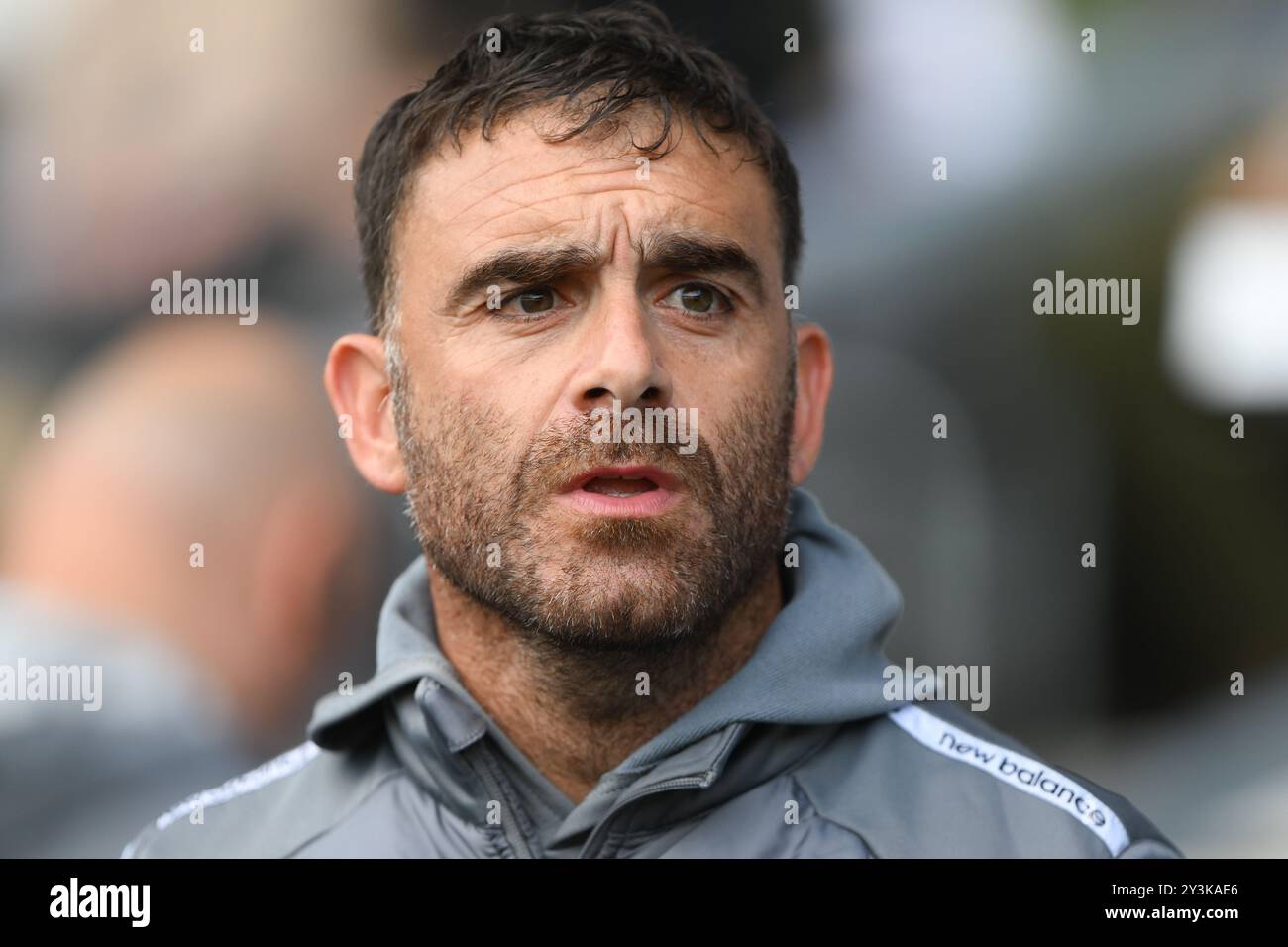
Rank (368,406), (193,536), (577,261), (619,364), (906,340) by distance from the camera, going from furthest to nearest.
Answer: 1. (906,340)
2. (193,536)
3. (368,406)
4. (577,261)
5. (619,364)

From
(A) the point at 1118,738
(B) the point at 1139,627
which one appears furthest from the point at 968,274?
(A) the point at 1118,738

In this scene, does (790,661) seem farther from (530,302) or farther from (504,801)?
(530,302)

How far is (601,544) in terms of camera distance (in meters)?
2.21


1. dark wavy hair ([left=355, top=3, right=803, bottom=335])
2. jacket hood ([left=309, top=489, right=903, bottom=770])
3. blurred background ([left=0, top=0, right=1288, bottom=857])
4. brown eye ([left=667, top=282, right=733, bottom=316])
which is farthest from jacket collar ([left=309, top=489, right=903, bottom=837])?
blurred background ([left=0, top=0, right=1288, bottom=857])

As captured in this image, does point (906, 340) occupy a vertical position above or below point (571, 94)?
below

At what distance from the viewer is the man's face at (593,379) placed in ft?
7.26

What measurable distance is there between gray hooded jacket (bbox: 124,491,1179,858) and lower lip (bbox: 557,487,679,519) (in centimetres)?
34

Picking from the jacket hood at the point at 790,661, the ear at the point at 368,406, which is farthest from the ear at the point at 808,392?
the ear at the point at 368,406

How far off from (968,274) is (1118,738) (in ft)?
5.70

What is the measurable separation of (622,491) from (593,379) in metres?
0.20

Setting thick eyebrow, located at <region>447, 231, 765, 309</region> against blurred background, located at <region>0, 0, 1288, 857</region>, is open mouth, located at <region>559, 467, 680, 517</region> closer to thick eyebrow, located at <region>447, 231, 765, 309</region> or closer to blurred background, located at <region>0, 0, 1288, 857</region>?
thick eyebrow, located at <region>447, 231, 765, 309</region>

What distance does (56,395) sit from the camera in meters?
4.54

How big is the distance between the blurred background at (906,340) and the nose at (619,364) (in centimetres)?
202

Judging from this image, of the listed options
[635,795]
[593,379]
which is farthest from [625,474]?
→ [635,795]
